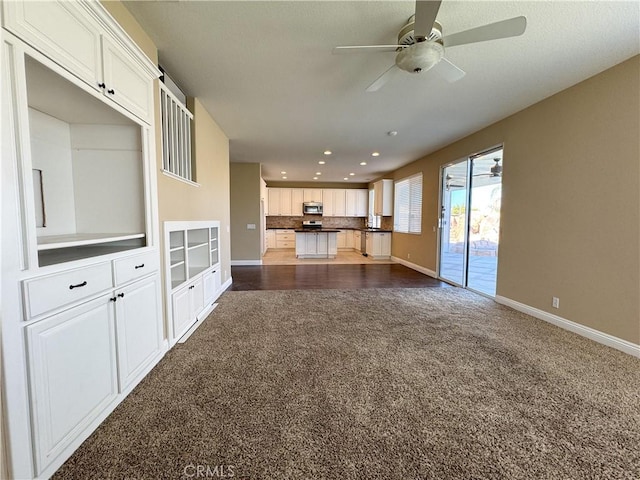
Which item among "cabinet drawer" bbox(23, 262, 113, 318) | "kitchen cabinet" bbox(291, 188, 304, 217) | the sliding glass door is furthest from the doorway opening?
"kitchen cabinet" bbox(291, 188, 304, 217)

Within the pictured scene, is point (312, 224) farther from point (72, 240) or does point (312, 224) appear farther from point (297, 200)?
point (72, 240)

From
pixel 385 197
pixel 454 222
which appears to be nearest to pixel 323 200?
pixel 385 197

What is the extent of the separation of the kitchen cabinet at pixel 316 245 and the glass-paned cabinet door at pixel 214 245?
13.7 ft

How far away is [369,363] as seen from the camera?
2.32 meters

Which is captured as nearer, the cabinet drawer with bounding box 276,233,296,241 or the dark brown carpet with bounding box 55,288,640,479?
the dark brown carpet with bounding box 55,288,640,479

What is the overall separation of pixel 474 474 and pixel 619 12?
3088 mm

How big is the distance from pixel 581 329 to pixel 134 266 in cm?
429

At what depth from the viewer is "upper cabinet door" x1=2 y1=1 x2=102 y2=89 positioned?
115 centimetres

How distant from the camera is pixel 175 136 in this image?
296cm

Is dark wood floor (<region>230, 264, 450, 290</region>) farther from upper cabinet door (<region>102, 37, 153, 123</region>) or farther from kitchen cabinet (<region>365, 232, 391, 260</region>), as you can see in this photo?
upper cabinet door (<region>102, 37, 153, 123</region>)

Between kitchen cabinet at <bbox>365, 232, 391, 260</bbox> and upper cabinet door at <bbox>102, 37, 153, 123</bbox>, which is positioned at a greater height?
upper cabinet door at <bbox>102, 37, 153, 123</bbox>

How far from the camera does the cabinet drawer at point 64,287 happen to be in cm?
121

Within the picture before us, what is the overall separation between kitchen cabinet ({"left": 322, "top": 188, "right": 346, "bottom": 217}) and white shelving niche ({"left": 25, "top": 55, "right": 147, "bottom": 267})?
8357 mm

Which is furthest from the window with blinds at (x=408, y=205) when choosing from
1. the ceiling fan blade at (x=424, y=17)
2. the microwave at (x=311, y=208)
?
the ceiling fan blade at (x=424, y=17)
